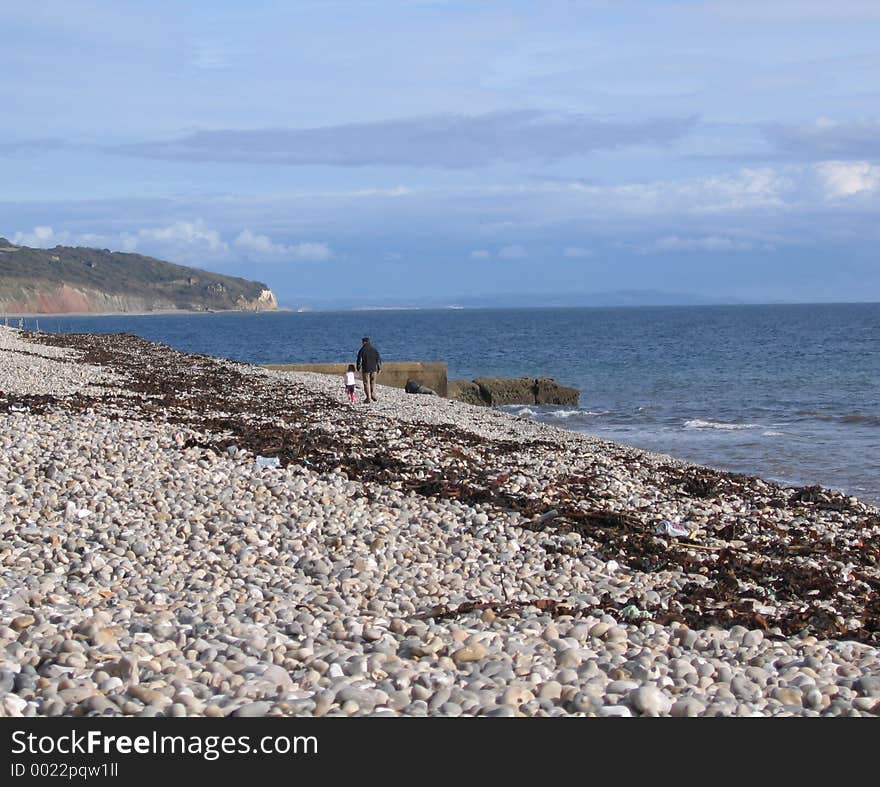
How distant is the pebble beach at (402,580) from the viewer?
621cm

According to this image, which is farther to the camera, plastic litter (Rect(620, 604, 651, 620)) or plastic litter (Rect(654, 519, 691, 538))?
plastic litter (Rect(654, 519, 691, 538))

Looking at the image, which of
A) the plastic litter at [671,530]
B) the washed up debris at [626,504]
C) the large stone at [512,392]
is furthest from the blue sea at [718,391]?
the plastic litter at [671,530]

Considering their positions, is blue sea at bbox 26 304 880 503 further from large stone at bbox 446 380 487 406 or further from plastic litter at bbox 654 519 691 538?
plastic litter at bbox 654 519 691 538

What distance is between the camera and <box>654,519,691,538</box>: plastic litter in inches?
463

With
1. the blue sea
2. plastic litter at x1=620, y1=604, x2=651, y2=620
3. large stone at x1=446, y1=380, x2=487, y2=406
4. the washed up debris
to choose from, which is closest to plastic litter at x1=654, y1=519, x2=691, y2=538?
the washed up debris

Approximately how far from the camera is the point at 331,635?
24.5 feet

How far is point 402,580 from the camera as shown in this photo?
367 inches

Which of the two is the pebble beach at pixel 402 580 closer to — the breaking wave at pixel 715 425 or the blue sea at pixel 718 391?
the blue sea at pixel 718 391

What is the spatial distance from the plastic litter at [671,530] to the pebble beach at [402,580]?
5cm

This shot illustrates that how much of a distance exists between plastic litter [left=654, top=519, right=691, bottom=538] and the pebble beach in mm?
47

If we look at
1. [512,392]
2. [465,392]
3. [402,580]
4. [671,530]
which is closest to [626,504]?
[671,530]

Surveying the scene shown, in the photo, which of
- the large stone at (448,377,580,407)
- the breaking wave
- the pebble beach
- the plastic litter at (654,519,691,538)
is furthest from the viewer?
the large stone at (448,377,580,407)

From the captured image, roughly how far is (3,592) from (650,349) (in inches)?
2682

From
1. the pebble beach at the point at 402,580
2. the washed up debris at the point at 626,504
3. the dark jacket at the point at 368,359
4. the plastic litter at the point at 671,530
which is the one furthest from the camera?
the dark jacket at the point at 368,359
